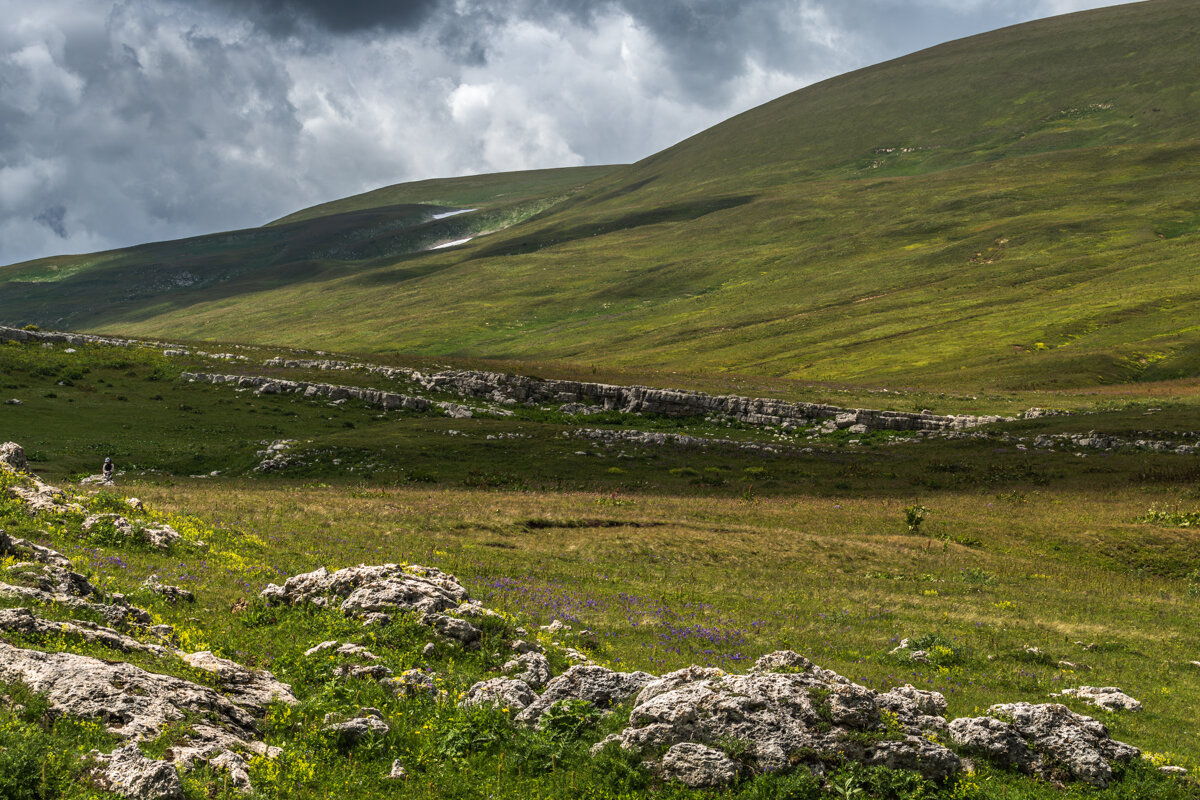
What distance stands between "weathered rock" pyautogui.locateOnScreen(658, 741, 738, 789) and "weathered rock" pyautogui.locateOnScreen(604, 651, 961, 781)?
28 centimetres

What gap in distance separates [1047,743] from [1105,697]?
633 cm

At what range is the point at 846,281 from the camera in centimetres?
18612

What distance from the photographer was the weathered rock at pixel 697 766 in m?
10.7

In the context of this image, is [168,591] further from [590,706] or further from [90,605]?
[590,706]

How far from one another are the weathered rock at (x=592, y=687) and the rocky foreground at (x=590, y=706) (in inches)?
1.0

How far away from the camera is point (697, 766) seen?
35.6ft

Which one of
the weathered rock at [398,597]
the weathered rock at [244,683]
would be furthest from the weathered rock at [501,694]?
the weathered rock at [398,597]

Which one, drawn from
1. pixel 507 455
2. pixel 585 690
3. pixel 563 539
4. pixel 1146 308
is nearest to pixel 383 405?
pixel 507 455

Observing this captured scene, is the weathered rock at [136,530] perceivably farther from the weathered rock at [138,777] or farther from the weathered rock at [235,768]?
the weathered rock at [138,777]

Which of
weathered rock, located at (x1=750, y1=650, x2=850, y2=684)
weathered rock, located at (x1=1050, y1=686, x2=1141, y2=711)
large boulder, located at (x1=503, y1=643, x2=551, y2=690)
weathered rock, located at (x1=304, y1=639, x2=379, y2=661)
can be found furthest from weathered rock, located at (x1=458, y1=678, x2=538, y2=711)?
weathered rock, located at (x1=1050, y1=686, x2=1141, y2=711)

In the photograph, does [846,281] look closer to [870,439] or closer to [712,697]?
[870,439]

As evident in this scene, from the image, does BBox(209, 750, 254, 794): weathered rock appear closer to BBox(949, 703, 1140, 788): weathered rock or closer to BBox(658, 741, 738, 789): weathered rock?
BBox(658, 741, 738, 789): weathered rock

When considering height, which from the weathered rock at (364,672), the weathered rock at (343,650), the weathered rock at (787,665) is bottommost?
the weathered rock at (787,665)

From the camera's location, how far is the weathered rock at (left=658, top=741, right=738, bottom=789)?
1073 cm
